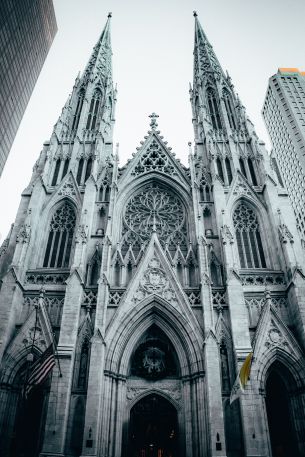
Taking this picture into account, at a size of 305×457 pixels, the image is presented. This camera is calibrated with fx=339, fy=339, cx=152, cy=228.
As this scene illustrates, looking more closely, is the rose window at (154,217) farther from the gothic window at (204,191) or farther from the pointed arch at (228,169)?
the pointed arch at (228,169)

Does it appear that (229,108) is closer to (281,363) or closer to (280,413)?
(281,363)

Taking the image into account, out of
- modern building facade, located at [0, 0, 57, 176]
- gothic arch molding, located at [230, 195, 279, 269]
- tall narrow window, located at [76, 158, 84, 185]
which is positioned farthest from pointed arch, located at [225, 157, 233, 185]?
modern building facade, located at [0, 0, 57, 176]

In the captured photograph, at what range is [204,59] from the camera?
35.7 metres

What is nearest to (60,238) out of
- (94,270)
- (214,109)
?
(94,270)

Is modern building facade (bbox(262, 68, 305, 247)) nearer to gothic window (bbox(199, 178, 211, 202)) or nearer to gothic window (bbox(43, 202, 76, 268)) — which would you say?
gothic window (bbox(199, 178, 211, 202))

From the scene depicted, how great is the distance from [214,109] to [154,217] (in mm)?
13583

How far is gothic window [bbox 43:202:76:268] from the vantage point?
21578mm

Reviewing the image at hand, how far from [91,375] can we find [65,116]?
2208cm

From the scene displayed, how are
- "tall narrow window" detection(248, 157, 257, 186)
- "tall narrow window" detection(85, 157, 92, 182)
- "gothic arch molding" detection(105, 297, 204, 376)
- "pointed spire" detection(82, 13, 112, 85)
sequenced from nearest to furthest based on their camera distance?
"gothic arch molding" detection(105, 297, 204, 376)
"tall narrow window" detection(248, 157, 257, 186)
"tall narrow window" detection(85, 157, 92, 182)
"pointed spire" detection(82, 13, 112, 85)

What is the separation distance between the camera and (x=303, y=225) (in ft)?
161

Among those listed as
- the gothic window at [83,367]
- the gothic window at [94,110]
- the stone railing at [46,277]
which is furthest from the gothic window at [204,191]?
the gothic window at [83,367]

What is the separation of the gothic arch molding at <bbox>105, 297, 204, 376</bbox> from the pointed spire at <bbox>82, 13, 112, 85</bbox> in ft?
79.2

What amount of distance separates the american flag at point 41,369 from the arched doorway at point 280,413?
10.9 meters

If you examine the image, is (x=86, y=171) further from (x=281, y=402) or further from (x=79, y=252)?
(x=281, y=402)
